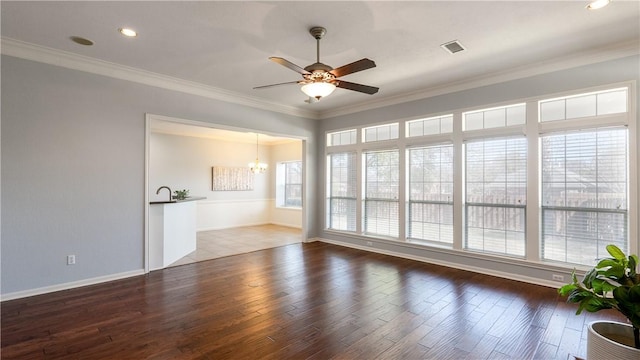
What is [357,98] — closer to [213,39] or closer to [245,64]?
[245,64]

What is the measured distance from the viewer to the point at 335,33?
10.6 ft

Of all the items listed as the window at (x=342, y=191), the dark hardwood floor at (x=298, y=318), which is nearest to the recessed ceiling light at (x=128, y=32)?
the dark hardwood floor at (x=298, y=318)

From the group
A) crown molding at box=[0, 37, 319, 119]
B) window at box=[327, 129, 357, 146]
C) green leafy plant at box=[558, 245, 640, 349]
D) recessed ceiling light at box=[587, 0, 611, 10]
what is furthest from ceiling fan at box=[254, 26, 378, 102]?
window at box=[327, 129, 357, 146]

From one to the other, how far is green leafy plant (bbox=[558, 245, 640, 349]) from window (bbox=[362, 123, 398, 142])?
4114mm

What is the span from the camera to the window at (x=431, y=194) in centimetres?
500

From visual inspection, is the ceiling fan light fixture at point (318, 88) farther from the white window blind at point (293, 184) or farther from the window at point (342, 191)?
the white window blind at point (293, 184)

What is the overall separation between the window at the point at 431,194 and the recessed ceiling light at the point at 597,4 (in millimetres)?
2480

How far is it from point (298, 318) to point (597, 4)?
13.7ft

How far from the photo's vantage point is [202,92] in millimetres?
5027

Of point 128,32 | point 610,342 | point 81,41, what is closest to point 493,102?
point 610,342

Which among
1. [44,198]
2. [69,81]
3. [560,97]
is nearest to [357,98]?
[560,97]

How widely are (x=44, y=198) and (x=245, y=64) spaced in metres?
3.10

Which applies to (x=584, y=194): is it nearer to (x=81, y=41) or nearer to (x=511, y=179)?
(x=511, y=179)

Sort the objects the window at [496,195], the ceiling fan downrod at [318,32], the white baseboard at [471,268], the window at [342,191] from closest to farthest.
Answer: the ceiling fan downrod at [318,32] → the white baseboard at [471,268] → the window at [496,195] → the window at [342,191]
